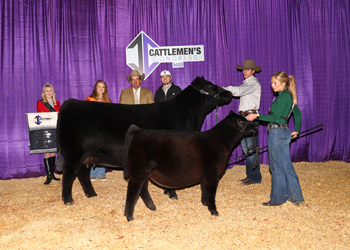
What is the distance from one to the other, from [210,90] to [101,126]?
175 cm

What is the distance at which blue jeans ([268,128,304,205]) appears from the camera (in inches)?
140

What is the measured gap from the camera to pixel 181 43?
6461mm

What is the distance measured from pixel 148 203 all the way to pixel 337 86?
5.89 m

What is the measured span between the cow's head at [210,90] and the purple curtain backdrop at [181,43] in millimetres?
2261

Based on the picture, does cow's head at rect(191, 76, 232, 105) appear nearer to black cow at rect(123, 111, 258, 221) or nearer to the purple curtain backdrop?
black cow at rect(123, 111, 258, 221)

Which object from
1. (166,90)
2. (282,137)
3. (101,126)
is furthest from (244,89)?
(101,126)

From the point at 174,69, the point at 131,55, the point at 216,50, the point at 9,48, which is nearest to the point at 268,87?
the point at 216,50

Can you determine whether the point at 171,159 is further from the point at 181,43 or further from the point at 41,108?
the point at 181,43

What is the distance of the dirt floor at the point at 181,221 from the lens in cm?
273

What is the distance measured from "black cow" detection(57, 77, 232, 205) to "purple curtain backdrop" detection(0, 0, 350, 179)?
2462mm

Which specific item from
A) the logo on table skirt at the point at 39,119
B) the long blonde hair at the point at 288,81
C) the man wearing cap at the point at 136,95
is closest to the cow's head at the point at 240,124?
the long blonde hair at the point at 288,81

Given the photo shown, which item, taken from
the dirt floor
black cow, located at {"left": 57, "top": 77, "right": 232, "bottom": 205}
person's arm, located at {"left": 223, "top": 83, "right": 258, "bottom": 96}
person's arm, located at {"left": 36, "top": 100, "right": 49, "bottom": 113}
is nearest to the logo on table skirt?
person's arm, located at {"left": 36, "top": 100, "right": 49, "bottom": 113}

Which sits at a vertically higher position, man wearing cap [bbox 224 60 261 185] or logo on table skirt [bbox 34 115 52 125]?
man wearing cap [bbox 224 60 261 185]

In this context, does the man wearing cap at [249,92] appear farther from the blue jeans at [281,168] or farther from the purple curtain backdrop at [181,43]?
the purple curtain backdrop at [181,43]
